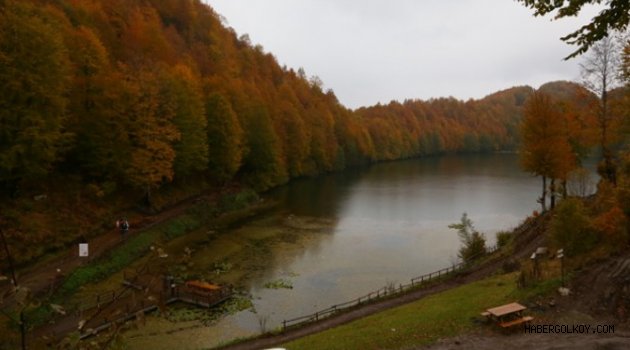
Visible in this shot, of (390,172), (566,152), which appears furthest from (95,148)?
(390,172)

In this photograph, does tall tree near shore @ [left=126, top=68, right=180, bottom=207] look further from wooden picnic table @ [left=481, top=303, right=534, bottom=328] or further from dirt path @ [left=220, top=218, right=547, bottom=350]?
wooden picnic table @ [left=481, top=303, right=534, bottom=328]

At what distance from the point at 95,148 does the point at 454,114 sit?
578ft

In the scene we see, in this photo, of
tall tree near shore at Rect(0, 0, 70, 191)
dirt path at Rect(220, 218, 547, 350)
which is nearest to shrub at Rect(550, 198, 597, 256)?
dirt path at Rect(220, 218, 547, 350)

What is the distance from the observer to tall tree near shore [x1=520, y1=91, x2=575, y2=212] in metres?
36.2

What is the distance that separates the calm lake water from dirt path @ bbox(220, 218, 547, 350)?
2.52 m

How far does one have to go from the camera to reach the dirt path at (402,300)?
71.5 ft

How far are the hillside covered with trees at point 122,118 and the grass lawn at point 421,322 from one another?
67.8 feet

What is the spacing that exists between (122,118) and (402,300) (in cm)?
2894

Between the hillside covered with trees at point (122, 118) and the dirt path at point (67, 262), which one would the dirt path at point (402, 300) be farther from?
the hillside covered with trees at point (122, 118)

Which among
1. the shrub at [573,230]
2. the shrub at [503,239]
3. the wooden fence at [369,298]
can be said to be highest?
the shrub at [573,230]

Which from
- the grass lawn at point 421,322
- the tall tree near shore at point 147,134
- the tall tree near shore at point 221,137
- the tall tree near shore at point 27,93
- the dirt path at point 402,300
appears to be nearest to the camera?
the grass lawn at point 421,322

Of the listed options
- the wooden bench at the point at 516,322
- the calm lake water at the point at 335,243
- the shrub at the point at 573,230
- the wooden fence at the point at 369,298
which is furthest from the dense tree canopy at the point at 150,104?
the shrub at the point at 573,230

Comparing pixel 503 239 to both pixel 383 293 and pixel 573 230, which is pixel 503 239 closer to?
pixel 573 230

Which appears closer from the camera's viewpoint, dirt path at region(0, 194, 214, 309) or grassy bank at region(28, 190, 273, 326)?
dirt path at region(0, 194, 214, 309)
